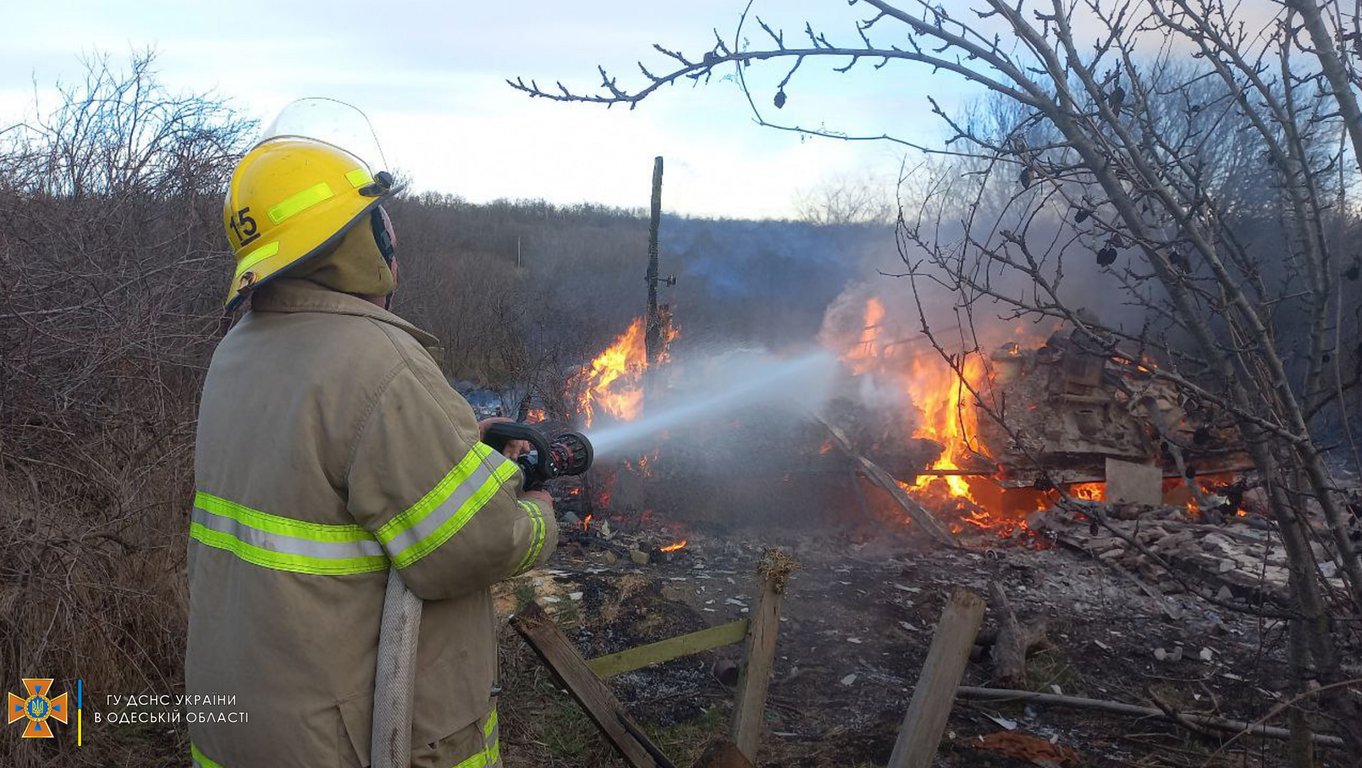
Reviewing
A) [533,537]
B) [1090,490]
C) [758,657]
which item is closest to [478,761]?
[533,537]

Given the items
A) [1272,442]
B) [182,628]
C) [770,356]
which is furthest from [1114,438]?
[182,628]

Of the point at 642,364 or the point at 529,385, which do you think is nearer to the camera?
the point at 529,385

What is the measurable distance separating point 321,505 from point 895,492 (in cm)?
819

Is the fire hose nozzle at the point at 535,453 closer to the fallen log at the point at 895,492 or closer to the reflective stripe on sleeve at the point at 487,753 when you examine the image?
the reflective stripe on sleeve at the point at 487,753

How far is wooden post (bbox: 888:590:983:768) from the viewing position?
2984 millimetres

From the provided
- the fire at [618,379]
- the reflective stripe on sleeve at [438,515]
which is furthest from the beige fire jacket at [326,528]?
the fire at [618,379]

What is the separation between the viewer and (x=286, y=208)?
1.85 meters

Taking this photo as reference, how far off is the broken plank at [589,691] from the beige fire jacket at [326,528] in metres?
1.17

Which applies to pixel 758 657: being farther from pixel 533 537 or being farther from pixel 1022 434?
pixel 1022 434

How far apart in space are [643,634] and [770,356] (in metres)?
7.70

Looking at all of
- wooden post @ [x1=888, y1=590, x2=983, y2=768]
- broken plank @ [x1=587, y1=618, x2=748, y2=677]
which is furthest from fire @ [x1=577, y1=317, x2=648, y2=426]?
wooden post @ [x1=888, y1=590, x2=983, y2=768]

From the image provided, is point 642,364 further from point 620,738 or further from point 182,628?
point 620,738

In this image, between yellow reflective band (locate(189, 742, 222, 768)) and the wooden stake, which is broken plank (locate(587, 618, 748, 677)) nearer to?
yellow reflective band (locate(189, 742, 222, 768))

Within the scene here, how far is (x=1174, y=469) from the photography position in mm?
10234
